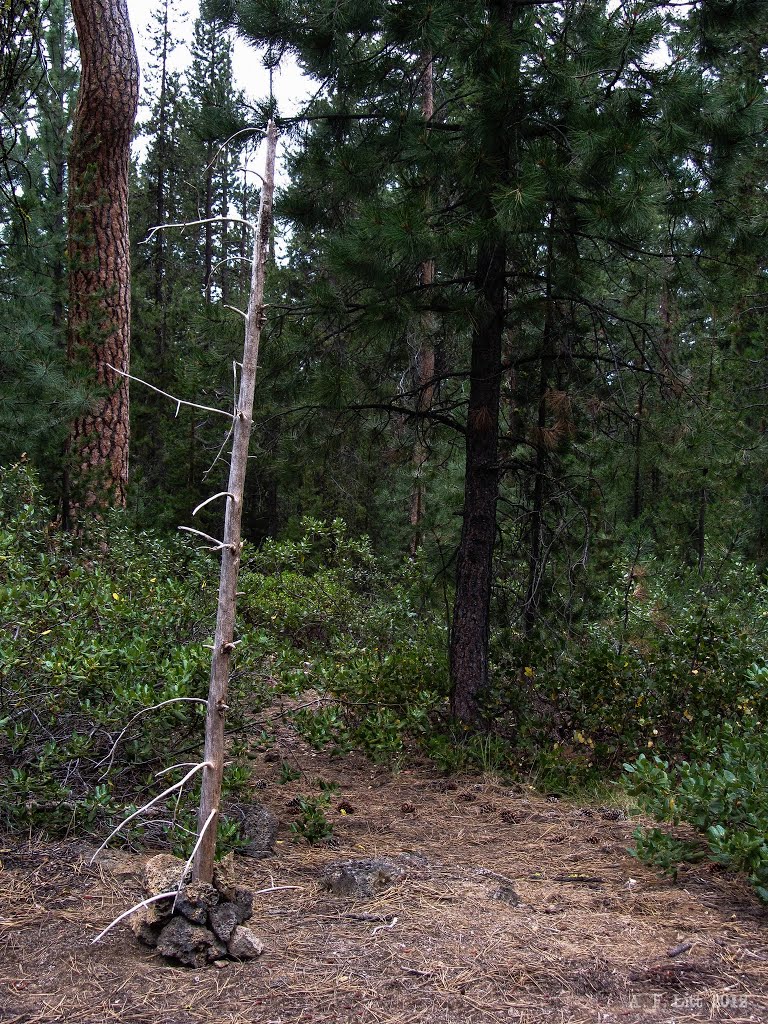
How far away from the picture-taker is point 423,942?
2855 mm

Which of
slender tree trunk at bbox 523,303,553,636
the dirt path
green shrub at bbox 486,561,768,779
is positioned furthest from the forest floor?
slender tree trunk at bbox 523,303,553,636

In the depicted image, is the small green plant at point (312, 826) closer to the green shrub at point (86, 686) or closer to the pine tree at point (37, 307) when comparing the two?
the green shrub at point (86, 686)

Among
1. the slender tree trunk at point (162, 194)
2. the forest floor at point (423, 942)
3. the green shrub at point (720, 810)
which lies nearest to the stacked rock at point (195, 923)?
the forest floor at point (423, 942)

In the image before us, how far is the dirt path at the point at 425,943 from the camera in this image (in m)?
2.44

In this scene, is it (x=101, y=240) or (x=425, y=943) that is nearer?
(x=425, y=943)

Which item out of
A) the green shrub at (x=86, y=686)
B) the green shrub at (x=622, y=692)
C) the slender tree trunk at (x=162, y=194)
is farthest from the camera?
the slender tree trunk at (x=162, y=194)

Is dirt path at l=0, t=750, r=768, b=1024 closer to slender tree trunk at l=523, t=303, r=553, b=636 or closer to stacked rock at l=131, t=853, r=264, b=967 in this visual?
stacked rock at l=131, t=853, r=264, b=967

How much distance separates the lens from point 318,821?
12.4ft

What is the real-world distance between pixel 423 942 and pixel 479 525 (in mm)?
2809

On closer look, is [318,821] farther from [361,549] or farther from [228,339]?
[361,549]

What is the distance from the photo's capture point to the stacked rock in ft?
8.82

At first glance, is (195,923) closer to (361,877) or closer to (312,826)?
(361,877)

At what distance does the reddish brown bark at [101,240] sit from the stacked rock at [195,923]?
4.18 m

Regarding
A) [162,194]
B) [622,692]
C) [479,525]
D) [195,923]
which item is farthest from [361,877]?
→ [162,194]
